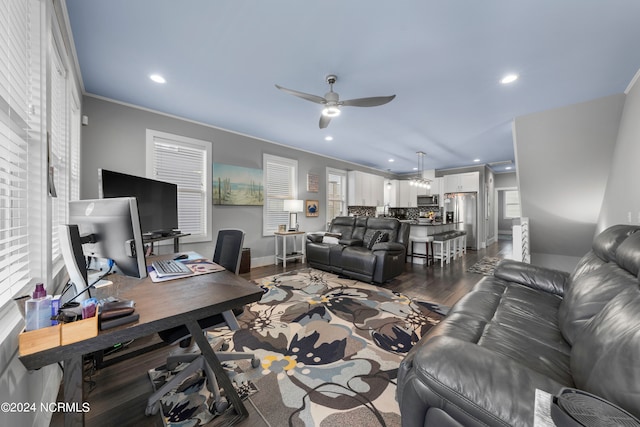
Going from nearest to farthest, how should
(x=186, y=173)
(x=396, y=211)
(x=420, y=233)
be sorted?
(x=186, y=173), (x=420, y=233), (x=396, y=211)

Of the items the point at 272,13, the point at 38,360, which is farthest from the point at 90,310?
the point at 272,13

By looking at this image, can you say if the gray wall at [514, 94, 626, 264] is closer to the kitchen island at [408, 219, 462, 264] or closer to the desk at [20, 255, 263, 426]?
the kitchen island at [408, 219, 462, 264]

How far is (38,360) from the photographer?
2.46 feet

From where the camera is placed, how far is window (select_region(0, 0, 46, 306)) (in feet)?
3.72

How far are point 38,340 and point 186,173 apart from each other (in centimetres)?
375

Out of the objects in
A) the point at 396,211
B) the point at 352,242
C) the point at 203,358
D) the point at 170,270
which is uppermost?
the point at 396,211

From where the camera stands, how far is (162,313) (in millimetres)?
1009

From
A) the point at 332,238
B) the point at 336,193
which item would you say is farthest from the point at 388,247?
the point at 336,193

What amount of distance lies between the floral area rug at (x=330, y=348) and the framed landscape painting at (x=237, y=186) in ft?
6.44

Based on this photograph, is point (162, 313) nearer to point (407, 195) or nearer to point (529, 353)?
point (529, 353)

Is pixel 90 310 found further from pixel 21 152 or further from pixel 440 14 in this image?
pixel 440 14

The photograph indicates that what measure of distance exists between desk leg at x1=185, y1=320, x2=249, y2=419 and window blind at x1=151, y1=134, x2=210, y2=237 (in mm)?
3239

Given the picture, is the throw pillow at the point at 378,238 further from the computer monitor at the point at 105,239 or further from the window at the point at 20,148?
the window at the point at 20,148

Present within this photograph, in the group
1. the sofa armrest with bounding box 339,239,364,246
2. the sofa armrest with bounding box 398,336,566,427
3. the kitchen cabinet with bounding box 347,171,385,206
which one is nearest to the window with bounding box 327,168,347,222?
the kitchen cabinet with bounding box 347,171,385,206
